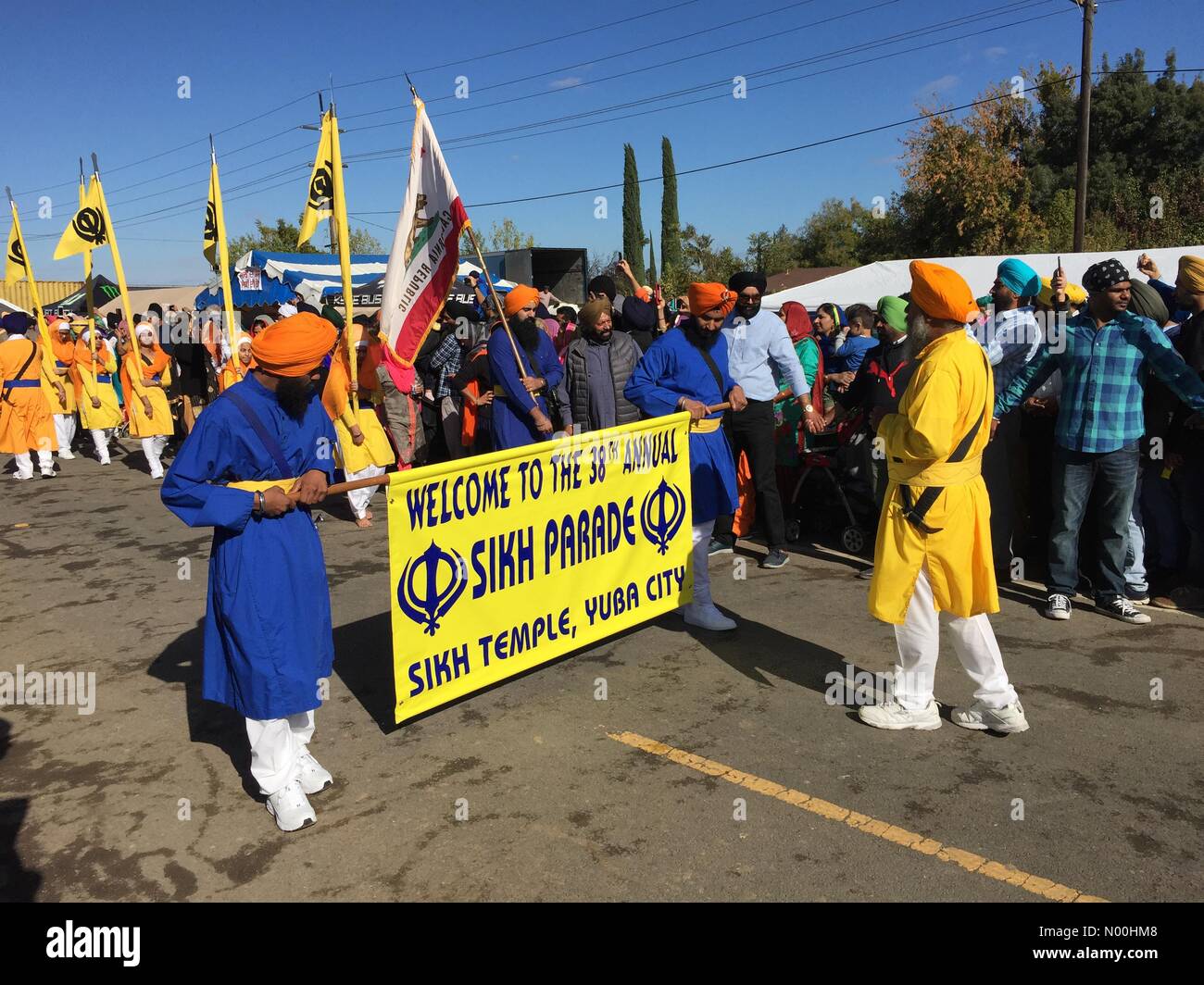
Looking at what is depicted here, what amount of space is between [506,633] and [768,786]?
1528mm

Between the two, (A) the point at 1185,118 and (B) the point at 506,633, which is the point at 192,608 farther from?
(A) the point at 1185,118

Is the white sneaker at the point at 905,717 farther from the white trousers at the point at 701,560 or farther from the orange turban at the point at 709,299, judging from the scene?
the orange turban at the point at 709,299

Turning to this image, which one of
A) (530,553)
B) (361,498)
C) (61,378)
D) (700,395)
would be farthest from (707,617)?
(61,378)

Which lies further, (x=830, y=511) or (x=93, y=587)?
(x=830, y=511)

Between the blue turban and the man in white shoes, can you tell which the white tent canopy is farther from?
the man in white shoes

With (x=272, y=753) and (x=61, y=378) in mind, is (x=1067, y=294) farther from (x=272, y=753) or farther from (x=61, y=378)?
(x=61, y=378)

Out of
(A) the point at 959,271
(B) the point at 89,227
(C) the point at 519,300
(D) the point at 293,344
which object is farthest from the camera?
(A) the point at 959,271

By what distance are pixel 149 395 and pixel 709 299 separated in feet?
32.5

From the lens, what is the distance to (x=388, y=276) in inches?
224

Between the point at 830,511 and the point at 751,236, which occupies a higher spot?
the point at 751,236

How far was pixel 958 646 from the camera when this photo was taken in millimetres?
4289

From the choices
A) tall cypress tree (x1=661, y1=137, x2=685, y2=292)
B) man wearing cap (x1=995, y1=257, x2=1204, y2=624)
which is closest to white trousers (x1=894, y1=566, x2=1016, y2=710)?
man wearing cap (x1=995, y1=257, x2=1204, y2=624)
